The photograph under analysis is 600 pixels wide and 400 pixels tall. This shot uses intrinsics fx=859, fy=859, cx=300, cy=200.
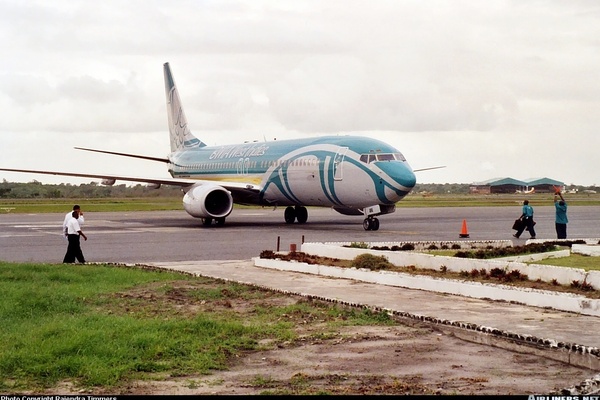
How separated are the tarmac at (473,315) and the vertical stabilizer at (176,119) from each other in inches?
1303

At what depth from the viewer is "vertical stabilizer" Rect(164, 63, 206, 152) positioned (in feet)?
161

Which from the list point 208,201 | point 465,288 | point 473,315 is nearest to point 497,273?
point 465,288

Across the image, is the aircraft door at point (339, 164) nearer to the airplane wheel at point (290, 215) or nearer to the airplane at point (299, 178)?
the airplane at point (299, 178)

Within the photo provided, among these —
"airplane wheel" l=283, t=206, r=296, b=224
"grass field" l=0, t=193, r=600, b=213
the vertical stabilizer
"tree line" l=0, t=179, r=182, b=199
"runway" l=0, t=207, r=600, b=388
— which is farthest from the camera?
"tree line" l=0, t=179, r=182, b=199

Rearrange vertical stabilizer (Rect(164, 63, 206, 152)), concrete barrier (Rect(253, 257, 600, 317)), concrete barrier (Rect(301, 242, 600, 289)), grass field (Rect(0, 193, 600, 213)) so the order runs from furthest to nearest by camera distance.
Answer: grass field (Rect(0, 193, 600, 213))
vertical stabilizer (Rect(164, 63, 206, 152))
concrete barrier (Rect(301, 242, 600, 289))
concrete barrier (Rect(253, 257, 600, 317))

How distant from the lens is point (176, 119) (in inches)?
1964

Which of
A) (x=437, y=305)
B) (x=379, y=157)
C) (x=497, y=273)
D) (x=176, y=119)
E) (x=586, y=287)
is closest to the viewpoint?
(x=437, y=305)

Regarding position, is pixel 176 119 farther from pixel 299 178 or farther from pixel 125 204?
pixel 125 204

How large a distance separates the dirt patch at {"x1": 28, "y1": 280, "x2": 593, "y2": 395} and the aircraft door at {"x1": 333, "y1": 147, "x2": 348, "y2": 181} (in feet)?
68.8

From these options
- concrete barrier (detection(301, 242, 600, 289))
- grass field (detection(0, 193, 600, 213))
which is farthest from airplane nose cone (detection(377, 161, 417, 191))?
grass field (detection(0, 193, 600, 213))

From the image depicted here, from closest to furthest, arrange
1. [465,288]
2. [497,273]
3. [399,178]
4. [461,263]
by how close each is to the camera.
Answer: [465,288] < [497,273] < [461,263] < [399,178]

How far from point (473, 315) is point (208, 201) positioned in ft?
84.4

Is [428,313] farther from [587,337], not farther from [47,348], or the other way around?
[47,348]

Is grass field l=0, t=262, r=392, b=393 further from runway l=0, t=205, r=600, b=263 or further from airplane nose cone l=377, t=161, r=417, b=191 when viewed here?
airplane nose cone l=377, t=161, r=417, b=191
